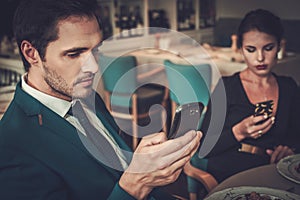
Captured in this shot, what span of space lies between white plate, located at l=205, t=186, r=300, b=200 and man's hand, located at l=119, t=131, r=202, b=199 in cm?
21

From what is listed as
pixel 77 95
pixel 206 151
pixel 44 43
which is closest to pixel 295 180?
pixel 206 151

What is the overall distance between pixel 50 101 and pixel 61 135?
138 mm

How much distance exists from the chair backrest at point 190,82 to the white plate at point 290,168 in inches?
44.6

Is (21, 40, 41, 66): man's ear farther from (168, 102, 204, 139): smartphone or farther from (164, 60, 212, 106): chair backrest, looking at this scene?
(164, 60, 212, 106): chair backrest

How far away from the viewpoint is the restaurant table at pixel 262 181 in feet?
4.02

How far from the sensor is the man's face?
112cm

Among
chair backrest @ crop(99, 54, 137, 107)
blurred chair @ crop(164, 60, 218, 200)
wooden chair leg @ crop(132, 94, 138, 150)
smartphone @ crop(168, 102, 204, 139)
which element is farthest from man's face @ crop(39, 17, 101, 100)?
wooden chair leg @ crop(132, 94, 138, 150)

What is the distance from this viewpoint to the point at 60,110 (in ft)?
3.86

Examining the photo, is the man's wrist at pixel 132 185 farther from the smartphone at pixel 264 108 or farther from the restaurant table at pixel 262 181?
the smartphone at pixel 264 108

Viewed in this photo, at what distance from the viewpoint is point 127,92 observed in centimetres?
319

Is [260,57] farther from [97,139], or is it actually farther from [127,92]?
[127,92]

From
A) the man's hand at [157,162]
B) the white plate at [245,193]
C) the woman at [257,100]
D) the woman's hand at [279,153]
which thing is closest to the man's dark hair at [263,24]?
the woman at [257,100]

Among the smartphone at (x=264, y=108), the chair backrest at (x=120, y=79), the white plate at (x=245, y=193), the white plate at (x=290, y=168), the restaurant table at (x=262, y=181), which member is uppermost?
the smartphone at (x=264, y=108)

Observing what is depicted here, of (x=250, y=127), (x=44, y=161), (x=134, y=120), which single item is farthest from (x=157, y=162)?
(x=134, y=120)
